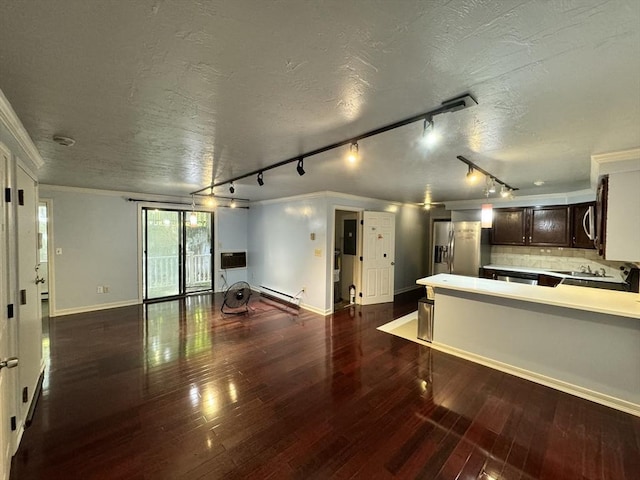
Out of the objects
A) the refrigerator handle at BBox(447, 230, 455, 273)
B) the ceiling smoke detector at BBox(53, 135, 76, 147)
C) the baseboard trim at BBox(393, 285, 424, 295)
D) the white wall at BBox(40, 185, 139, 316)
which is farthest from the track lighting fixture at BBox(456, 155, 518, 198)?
the white wall at BBox(40, 185, 139, 316)

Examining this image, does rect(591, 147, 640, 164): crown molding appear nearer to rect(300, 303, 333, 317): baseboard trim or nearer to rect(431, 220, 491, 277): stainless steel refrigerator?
rect(431, 220, 491, 277): stainless steel refrigerator

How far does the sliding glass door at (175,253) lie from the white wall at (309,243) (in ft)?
3.88

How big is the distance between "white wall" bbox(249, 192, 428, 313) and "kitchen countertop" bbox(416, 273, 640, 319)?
2.18m

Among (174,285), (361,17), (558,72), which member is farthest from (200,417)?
(174,285)

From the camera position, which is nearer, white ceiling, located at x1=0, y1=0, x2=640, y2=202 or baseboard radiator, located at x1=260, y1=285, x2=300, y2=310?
white ceiling, located at x1=0, y1=0, x2=640, y2=202

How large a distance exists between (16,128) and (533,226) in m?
7.15

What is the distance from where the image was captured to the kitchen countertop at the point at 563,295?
2523 millimetres

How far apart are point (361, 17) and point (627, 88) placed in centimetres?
158

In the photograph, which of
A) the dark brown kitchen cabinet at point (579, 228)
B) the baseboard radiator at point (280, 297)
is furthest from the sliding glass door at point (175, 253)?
the dark brown kitchen cabinet at point (579, 228)

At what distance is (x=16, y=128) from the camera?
75.8 inches

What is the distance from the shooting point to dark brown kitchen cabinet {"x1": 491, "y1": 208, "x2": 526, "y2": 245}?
5.37 meters

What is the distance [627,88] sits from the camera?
4.76 ft

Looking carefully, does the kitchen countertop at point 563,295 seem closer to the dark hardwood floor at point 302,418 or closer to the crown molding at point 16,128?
the dark hardwood floor at point 302,418

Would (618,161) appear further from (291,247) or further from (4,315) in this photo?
(4,315)
